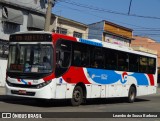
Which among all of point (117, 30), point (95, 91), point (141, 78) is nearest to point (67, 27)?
point (117, 30)

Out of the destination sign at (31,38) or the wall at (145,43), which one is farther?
the wall at (145,43)

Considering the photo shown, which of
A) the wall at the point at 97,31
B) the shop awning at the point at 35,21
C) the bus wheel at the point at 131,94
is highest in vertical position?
the wall at the point at 97,31

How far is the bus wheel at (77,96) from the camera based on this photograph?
696 inches

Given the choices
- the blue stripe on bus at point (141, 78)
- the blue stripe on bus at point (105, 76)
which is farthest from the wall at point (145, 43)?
the blue stripe on bus at point (105, 76)

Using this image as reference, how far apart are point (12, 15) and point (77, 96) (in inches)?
519

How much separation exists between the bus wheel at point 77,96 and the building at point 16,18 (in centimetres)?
1258

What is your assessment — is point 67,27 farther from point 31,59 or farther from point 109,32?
point 31,59

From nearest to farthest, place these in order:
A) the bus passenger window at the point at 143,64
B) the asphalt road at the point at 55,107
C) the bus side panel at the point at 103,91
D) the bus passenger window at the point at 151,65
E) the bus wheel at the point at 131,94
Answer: the asphalt road at the point at 55,107 < the bus side panel at the point at 103,91 < the bus wheel at the point at 131,94 < the bus passenger window at the point at 143,64 < the bus passenger window at the point at 151,65

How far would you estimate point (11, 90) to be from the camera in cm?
1675

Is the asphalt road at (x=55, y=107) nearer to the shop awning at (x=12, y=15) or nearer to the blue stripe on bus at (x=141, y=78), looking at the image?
the blue stripe on bus at (x=141, y=78)

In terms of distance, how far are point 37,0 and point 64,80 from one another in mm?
16617

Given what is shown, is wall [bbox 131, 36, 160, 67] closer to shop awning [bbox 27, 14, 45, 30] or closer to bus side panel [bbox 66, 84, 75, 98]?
shop awning [bbox 27, 14, 45, 30]

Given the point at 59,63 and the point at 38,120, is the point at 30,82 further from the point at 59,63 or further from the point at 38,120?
the point at 38,120

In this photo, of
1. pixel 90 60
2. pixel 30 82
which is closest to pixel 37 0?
pixel 90 60
